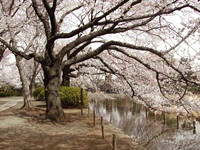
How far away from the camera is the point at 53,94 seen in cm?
1077

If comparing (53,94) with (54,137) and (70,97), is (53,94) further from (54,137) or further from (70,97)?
(70,97)

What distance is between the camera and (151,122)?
15727 mm

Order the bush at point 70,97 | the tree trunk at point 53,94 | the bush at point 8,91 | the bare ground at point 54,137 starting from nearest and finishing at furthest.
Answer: the bare ground at point 54,137
the tree trunk at point 53,94
the bush at point 70,97
the bush at point 8,91

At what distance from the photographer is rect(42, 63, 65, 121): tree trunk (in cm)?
1070

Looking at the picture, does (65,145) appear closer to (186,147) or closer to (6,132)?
(6,132)

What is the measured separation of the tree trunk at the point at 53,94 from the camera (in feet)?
35.1

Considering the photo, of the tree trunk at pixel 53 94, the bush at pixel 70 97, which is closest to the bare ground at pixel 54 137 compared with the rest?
the tree trunk at pixel 53 94

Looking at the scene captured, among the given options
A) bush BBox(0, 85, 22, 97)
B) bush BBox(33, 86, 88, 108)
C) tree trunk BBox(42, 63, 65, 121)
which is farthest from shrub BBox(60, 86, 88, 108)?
bush BBox(0, 85, 22, 97)

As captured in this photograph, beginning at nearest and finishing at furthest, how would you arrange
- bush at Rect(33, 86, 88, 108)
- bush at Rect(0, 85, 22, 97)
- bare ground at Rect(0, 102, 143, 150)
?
bare ground at Rect(0, 102, 143, 150)
bush at Rect(33, 86, 88, 108)
bush at Rect(0, 85, 22, 97)

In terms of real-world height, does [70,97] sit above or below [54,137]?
above

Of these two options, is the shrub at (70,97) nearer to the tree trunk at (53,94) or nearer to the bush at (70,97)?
the bush at (70,97)

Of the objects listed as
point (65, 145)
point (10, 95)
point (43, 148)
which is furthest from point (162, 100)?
point (10, 95)

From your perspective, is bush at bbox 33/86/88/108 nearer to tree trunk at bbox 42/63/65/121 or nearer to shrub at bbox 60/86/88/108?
shrub at bbox 60/86/88/108

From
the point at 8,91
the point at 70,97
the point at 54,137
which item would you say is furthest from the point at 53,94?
the point at 8,91
